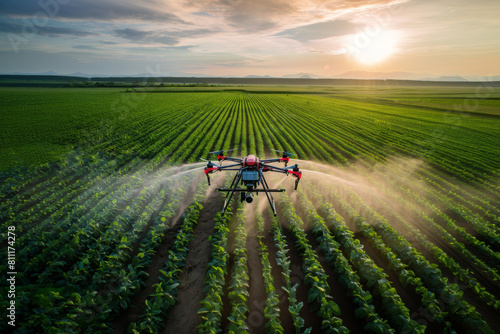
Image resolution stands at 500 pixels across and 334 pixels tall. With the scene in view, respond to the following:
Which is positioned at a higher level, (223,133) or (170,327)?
(223,133)

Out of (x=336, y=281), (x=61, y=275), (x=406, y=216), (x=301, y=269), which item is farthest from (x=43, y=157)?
(x=406, y=216)

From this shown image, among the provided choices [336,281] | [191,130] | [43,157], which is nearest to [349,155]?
[336,281]

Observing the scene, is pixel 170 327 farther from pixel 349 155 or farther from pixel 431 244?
pixel 349 155

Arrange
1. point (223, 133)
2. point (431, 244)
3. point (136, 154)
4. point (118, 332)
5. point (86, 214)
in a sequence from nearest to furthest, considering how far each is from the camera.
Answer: point (118, 332) < point (431, 244) < point (86, 214) < point (136, 154) < point (223, 133)

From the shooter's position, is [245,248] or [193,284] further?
[245,248]

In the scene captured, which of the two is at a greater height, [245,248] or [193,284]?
[245,248]

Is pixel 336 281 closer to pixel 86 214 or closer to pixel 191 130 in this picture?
pixel 86 214

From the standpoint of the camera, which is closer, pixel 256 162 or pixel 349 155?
pixel 256 162

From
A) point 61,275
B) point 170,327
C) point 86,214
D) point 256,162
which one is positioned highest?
point 256,162

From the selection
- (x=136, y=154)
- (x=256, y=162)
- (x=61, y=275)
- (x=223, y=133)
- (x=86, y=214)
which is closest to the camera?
(x=61, y=275)
